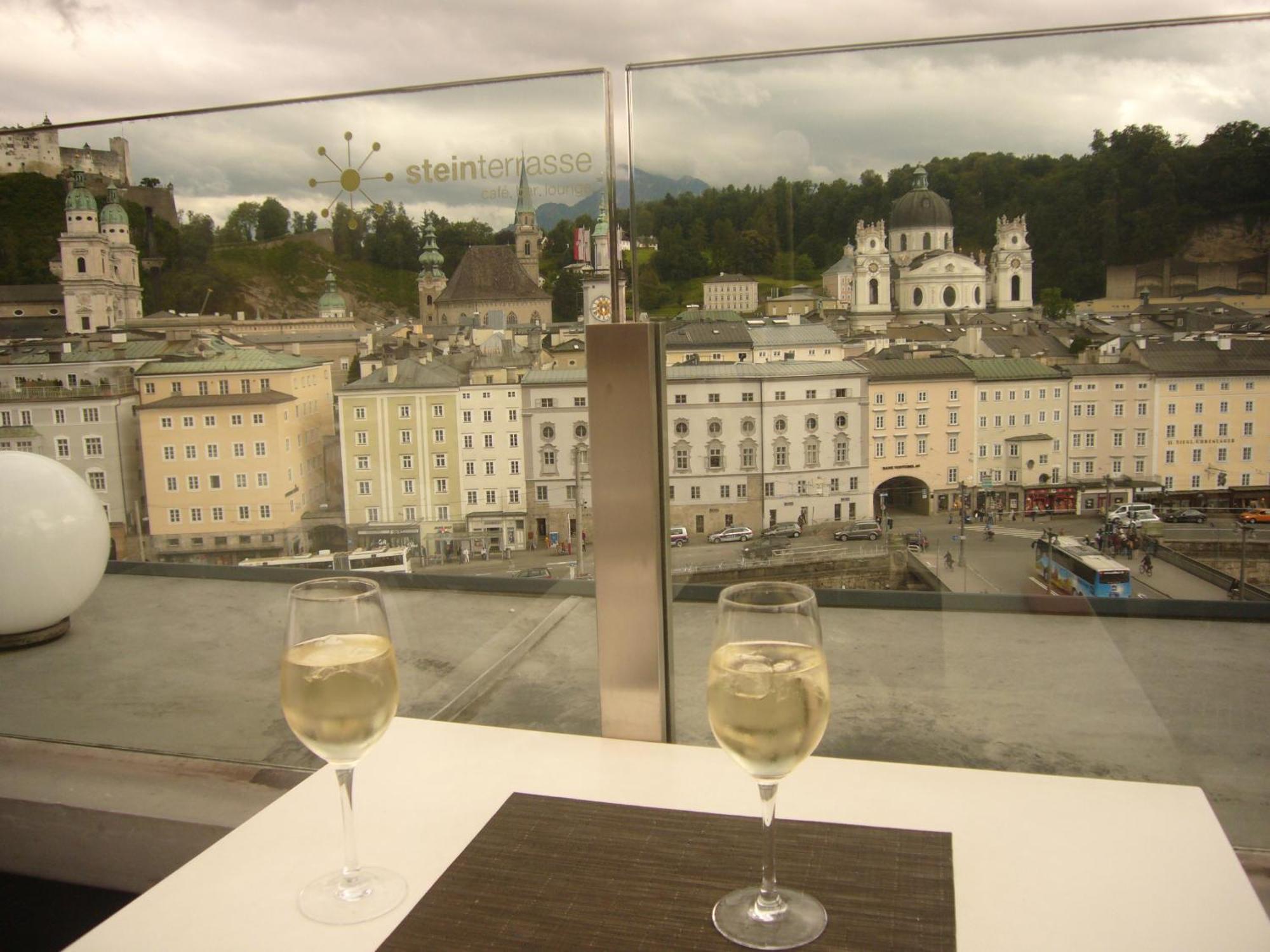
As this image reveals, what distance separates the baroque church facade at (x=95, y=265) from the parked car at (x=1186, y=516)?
5.95 feet

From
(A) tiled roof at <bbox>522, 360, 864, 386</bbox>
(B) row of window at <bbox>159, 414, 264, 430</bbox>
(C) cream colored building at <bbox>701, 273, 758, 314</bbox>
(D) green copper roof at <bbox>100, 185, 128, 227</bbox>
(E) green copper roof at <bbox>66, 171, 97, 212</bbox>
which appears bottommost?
(B) row of window at <bbox>159, 414, 264, 430</bbox>

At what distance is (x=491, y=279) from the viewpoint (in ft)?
5.28

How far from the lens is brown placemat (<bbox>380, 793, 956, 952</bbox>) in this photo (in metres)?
0.75

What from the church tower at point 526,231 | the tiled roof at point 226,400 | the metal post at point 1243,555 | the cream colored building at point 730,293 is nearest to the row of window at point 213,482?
the tiled roof at point 226,400

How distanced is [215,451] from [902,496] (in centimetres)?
124

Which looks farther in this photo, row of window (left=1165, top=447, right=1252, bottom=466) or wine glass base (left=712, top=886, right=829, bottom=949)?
row of window (left=1165, top=447, right=1252, bottom=466)

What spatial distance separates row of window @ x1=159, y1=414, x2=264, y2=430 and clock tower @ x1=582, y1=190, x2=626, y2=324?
80cm

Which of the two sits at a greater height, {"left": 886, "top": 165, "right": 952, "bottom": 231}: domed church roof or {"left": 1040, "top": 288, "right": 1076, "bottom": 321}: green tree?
{"left": 886, "top": 165, "right": 952, "bottom": 231}: domed church roof

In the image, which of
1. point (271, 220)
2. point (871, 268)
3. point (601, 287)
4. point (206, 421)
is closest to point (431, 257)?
point (271, 220)

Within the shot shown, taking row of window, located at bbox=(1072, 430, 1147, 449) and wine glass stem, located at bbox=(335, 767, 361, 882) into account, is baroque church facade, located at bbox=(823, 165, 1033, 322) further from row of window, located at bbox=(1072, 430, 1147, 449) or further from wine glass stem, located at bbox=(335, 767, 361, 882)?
wine glass stem, located at bbox=(335, 767, 361, 882)

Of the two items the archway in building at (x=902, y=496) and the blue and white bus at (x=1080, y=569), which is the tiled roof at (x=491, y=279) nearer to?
the archway in building at (x=902, y=496)

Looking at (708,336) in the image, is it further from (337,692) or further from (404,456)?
(337,692)

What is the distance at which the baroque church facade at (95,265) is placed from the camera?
1976mm

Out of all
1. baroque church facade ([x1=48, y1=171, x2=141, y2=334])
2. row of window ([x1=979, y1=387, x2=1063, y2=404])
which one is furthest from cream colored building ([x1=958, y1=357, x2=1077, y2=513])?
baroque church facade ([x1=48, y1=171, x2=141, y2=334])
